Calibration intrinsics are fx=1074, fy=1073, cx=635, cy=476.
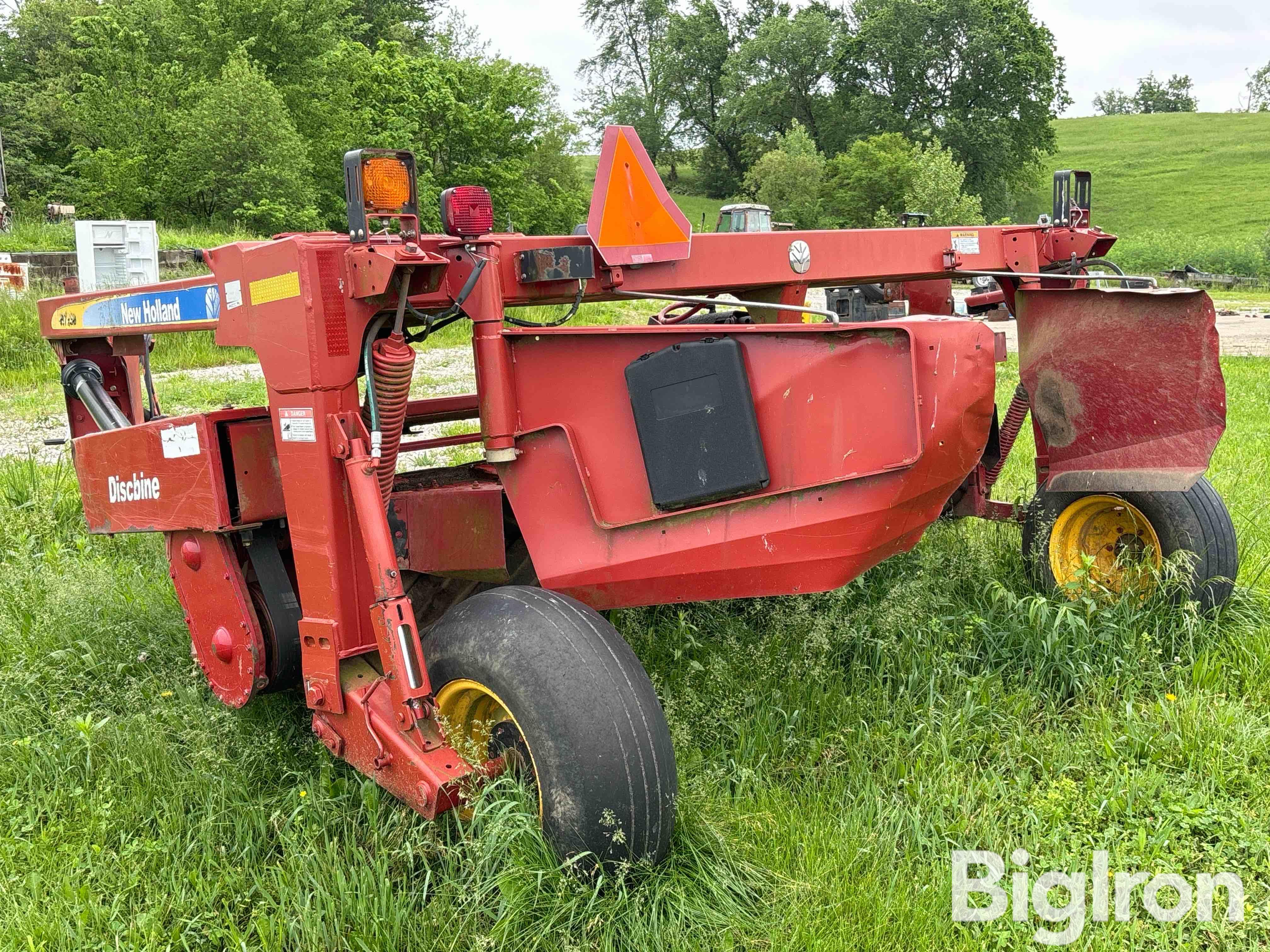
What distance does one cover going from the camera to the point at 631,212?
3.23 metres

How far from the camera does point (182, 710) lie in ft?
12.8

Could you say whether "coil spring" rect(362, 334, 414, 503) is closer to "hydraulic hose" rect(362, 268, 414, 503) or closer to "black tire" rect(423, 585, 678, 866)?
"hydraulic hose" rect(362, 268, 414, 503)

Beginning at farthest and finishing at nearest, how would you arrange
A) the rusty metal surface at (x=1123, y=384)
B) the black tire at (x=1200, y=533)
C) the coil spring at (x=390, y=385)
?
1. the black tire at (x=1200, y=533)
2. the rusty metal surface at (x=1123, y=384)
3. the coil spring at (x=390, y=385)

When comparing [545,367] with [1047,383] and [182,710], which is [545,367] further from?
[1047,383]

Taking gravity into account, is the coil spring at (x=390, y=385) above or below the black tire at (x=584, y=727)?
above

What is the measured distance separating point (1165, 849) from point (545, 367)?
2.26 meters

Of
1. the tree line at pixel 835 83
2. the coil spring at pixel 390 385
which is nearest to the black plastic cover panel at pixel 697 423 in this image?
the coil spring at pixel 390 385

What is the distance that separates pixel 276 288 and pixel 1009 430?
11.2ft

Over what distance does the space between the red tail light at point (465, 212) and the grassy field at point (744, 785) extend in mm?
1568

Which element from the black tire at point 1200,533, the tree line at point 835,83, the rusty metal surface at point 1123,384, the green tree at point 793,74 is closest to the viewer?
the rusty metal surface at point 1123,384

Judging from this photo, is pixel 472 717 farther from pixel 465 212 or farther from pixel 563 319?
pixel 465 212

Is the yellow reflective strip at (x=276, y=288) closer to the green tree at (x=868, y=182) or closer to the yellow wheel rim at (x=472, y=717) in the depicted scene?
the yellow wheel rim at (x=472, y=717)

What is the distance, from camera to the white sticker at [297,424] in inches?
117

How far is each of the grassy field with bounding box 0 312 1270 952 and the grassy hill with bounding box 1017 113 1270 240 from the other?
41595 mm
